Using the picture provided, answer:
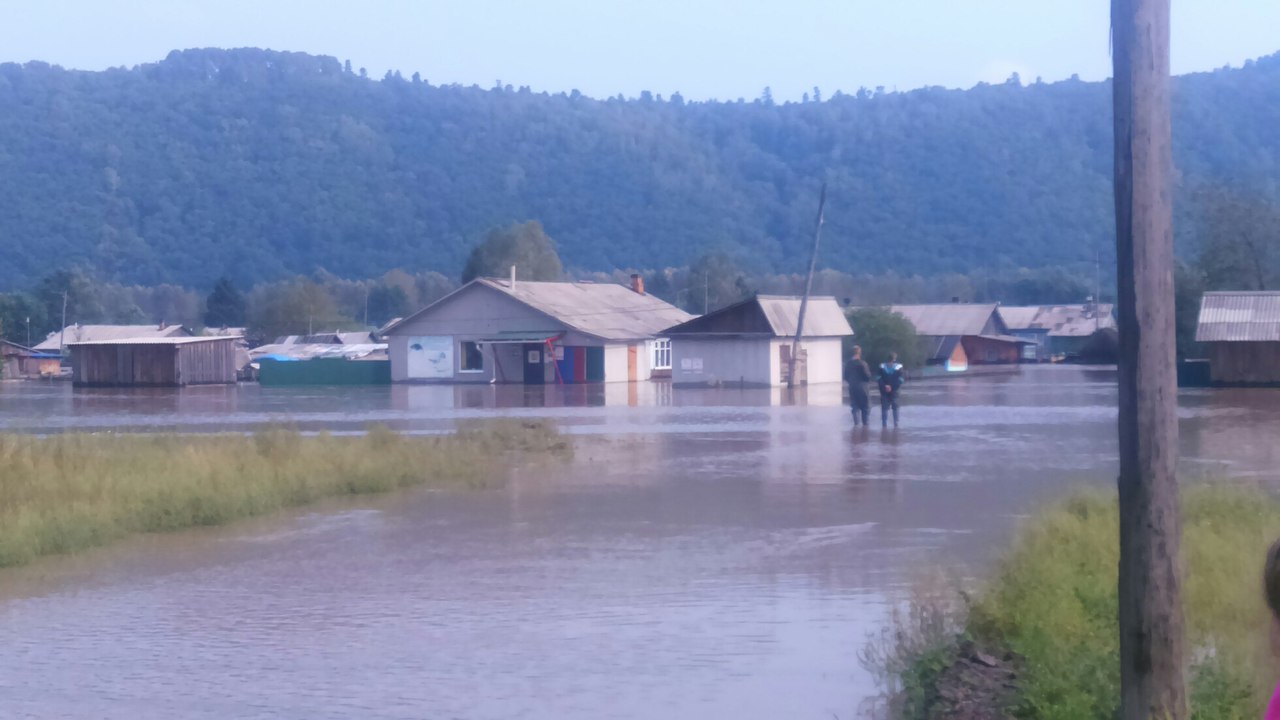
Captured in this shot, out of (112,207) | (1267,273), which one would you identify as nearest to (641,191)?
(112,207)

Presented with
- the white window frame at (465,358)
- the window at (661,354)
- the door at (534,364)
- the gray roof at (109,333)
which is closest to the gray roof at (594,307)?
the window at (661,354)

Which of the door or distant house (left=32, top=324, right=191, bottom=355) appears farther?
distant house (left=32, top=324, right=191, bottom=355)

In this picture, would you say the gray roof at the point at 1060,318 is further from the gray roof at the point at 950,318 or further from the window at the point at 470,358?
the window at the point at 470,358

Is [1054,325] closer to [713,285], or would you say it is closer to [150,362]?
[713,285]

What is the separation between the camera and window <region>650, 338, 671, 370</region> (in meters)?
66.1

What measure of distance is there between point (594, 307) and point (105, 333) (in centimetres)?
3988

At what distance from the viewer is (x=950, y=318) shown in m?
86.4

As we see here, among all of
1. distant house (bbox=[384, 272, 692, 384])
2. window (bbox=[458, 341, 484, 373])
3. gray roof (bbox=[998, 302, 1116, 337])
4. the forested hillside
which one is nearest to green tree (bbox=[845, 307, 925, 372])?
distant house (bbox=[384, 272, 692, 384])

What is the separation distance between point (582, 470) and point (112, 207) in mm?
158218

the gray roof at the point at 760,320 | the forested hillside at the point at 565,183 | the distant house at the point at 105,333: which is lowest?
the gray roof at the point at 760,320

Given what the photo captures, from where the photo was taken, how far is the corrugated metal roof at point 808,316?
54688mm

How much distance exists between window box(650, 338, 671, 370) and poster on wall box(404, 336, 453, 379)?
9343 millimetres

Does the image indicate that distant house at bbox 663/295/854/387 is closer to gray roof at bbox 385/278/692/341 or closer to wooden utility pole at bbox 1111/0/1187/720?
gray roof at bbox 385/278/692/341

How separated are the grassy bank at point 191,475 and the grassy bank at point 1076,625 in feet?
28.8
